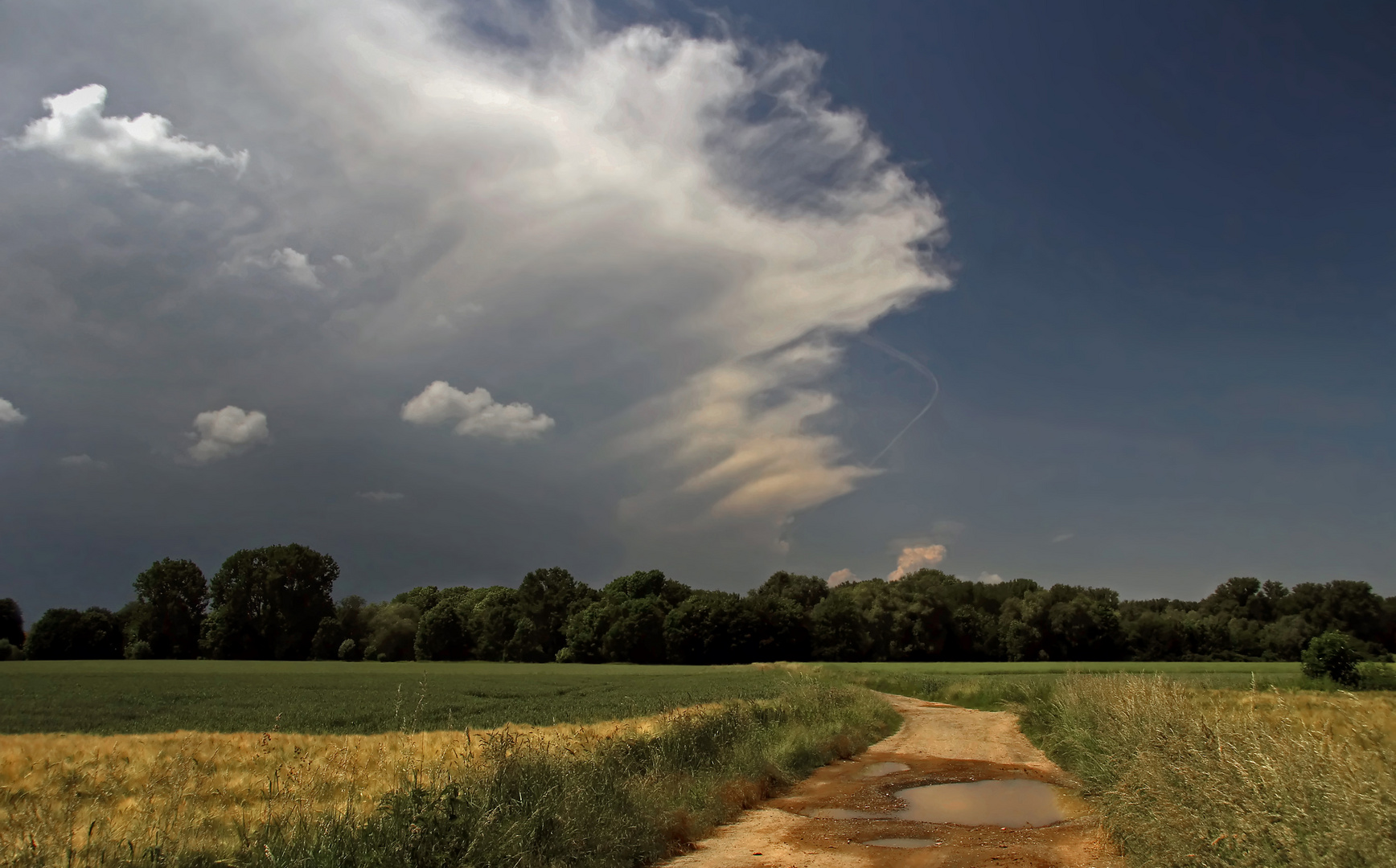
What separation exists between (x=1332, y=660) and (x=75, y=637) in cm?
12434

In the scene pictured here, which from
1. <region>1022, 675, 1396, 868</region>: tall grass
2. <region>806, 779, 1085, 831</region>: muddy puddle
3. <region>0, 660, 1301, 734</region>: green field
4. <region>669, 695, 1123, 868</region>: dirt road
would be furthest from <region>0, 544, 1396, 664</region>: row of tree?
<region>1022, 675, 1396, 868</region>: tall grass

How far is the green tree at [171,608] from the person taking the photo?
99438mm

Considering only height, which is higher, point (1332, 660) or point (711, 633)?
point (1332, 660)

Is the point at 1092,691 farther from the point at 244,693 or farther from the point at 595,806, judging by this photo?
the point at 244,693

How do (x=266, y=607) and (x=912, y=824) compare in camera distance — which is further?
(x=266, y=607)


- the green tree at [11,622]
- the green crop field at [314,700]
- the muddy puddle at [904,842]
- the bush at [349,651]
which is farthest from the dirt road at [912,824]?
the green tree at [11,622]

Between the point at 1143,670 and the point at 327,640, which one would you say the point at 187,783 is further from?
the point at 327,640

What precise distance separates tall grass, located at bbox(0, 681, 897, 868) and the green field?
422 centimetres

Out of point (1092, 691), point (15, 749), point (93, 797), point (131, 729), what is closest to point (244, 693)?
point (131, 729)

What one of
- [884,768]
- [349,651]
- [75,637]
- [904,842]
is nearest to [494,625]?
[349,651]

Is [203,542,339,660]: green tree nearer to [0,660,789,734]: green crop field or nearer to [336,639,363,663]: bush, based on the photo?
[336,639,363,663]: bush

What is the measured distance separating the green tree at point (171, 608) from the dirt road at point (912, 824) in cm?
10945

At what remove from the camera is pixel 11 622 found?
104 m

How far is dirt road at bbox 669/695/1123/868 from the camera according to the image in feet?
34.4
